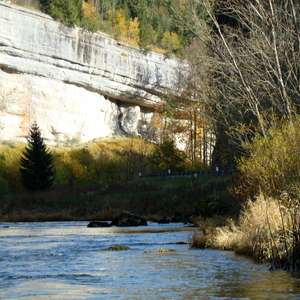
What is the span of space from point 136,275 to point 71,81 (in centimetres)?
Answer: 6272

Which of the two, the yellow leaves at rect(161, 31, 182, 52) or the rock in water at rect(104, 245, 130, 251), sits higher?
the yellow leaves at rect(161, 31, 182, 52)

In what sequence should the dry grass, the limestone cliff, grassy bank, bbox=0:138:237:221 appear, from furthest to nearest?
the limestone cliff
grassy bank, bbox=0:138:237:221
the dry grass

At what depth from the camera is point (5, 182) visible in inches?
2420

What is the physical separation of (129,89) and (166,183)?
102 feet

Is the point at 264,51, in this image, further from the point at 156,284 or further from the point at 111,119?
the point at 111,119

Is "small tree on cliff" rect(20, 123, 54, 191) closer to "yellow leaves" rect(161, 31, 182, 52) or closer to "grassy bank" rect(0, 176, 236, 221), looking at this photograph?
"grassy bank" rect(0, 176, 236, 221)

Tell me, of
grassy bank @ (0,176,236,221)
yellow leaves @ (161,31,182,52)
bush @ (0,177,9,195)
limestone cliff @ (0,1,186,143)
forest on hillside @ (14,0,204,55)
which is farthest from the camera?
yellow leaves @ (161,31,182,52)

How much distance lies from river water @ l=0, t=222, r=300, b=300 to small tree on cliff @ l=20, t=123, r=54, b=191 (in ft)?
120

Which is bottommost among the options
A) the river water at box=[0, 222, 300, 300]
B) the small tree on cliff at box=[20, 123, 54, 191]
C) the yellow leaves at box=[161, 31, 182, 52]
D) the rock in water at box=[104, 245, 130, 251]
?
the river water at box=[0, 222, 300, 300]

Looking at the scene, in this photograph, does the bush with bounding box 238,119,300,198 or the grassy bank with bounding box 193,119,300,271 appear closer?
the grassy bank with bounding box 193,119,300,271

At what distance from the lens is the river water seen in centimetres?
1265

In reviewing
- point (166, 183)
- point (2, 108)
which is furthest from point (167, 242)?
point (2, 108)

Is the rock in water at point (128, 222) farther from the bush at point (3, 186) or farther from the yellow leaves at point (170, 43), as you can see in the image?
the yellow leaves at point (170, 43)

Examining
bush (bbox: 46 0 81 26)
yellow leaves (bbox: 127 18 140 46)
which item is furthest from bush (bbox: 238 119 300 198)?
yellow leaves (bbox: 127 18 140 46)
